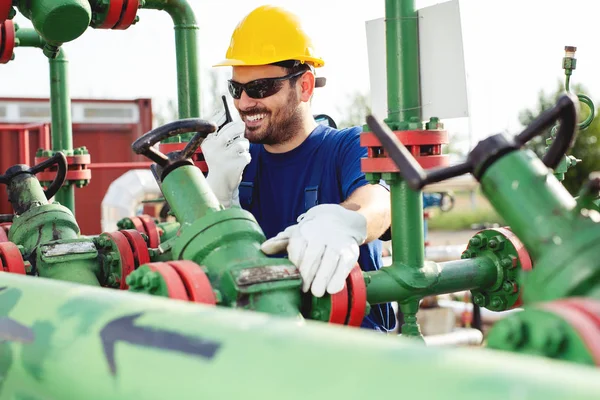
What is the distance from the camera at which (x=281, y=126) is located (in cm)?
303

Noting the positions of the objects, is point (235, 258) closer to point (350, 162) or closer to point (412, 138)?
point (412, 138)

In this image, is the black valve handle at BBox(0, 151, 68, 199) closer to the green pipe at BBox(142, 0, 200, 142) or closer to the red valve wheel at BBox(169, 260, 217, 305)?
the green pipe at BBox(142, 0, 200, 142)

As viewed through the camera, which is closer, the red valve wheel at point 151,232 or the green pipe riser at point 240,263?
the green pipe riser at point 240,263

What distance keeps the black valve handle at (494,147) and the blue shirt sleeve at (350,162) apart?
1.26 meters

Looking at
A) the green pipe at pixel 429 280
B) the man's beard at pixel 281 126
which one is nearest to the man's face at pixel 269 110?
the man's beard at pixel 281 126

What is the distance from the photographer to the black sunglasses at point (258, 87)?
2.86 m

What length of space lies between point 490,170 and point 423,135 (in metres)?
0.83

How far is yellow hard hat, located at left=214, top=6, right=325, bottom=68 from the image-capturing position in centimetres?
291

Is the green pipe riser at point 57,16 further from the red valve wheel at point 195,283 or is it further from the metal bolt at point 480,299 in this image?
the metal bolt at point 480,299

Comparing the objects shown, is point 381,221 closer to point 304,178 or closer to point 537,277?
point 304,178

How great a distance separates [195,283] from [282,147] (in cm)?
152

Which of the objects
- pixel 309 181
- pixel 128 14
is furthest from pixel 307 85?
pixel 128 14

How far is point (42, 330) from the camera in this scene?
1.24 metres

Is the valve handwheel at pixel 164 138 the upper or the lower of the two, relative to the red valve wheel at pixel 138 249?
upper
